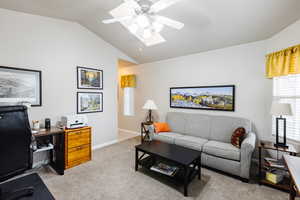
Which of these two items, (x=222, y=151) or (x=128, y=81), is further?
(x=128, y=81)

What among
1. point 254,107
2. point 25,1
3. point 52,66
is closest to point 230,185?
point 254,107

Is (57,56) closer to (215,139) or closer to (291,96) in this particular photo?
(215,139)

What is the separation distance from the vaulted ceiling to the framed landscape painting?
97cm

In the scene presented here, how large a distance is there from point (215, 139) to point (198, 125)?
0.47 m

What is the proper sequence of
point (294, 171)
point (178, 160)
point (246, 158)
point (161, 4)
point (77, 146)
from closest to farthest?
point (294, 171), point (161, 4), point (178, 160), point (246, 158), point (77, 146)

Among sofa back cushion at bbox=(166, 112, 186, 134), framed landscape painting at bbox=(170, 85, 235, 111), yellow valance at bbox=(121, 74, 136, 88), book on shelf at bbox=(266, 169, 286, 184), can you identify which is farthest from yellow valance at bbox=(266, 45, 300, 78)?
yellow valance at bbox=(121, 74, 136, 88)

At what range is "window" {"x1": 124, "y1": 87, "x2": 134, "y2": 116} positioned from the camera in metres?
5.18

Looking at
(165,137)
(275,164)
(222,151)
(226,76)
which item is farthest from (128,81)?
(275,164)

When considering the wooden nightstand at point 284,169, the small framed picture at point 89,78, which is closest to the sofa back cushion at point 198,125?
the wooden nightstand at point 284,169

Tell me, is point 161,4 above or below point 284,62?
above

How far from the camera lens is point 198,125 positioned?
3307 millimetres

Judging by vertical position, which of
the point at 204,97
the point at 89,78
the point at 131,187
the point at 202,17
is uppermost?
the point at 202,17

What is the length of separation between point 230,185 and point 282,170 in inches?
32.8

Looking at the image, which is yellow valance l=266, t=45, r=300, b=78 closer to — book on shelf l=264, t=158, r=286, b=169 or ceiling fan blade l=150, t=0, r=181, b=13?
book on shelf l=264, t=158, r=286, b=169
